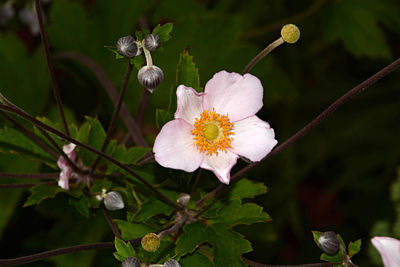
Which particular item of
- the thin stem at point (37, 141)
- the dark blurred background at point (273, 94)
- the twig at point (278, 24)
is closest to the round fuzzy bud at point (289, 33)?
the thin stem at point (37, 141)

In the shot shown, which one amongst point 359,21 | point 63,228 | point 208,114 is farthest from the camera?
point 359,21

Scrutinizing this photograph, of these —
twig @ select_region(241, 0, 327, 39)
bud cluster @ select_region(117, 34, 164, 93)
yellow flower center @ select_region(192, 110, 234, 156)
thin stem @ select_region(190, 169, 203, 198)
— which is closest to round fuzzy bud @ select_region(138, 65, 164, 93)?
bud cluster @ select_region(117, 34, 164, 93)

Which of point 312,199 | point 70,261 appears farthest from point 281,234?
point 70,261

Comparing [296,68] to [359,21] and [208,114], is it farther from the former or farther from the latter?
[208,114]

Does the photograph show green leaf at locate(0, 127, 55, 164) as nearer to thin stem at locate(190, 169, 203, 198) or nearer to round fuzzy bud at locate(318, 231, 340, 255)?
thin stem at locate(190, 169, 203, 198)

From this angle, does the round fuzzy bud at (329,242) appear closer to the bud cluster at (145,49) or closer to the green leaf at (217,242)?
the green leaf at (217,242)

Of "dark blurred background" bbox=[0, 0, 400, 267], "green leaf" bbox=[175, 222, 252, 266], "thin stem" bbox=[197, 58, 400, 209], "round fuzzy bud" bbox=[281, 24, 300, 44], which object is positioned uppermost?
"dark blurred background" bbox=[0, 0, 400, 267]
